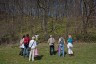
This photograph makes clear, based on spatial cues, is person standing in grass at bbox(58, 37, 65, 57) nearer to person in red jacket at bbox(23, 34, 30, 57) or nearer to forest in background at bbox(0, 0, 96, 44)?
person in red jacket at bbox(23, 34, 30, 57)

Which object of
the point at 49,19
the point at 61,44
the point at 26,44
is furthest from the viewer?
the point at 49,19

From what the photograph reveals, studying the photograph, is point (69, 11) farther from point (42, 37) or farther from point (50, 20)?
point (42, 37)

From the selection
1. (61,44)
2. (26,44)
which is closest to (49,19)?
(61,44)

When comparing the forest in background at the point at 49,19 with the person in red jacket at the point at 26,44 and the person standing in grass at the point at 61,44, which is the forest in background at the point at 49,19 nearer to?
the person standing in grass at the point at 61,44

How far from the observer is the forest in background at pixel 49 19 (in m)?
52.1

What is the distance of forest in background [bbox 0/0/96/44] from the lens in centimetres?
5210

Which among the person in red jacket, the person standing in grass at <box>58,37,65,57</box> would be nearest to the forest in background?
the person standing in grass at <box>58,37,65,57</box>

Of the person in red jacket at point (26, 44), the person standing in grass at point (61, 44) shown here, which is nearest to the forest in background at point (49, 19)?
the person standing in grass at point (61, 44)

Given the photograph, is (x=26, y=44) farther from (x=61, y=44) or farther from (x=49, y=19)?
(x=49, y=19)

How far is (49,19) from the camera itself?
6919 centimetres

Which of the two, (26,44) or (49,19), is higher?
(49,19)

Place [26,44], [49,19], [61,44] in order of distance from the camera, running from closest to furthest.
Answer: [26,44] < [61,44] < [49,19]

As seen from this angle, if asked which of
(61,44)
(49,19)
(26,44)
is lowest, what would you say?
(61,44)

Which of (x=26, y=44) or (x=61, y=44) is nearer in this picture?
(x=26, y=44)
